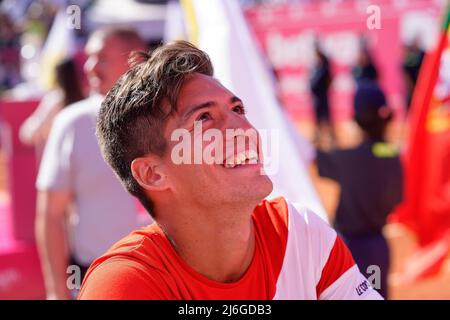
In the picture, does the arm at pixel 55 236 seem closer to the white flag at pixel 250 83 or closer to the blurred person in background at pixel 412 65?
the white flag at pixel 250 83

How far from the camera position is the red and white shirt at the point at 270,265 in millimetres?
1654

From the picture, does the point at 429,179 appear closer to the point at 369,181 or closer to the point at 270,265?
the point at 369,181

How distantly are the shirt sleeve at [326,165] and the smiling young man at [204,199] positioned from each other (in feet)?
7.93

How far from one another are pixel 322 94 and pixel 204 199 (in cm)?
1184

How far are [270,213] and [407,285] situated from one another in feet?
13.3

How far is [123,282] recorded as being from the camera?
1566mm

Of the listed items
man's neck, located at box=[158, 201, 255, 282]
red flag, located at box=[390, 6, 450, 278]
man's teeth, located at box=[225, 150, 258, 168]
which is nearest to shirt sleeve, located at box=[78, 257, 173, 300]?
man's neck, located at box=[158, 201, 255, 282]

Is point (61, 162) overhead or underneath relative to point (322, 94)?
underneath

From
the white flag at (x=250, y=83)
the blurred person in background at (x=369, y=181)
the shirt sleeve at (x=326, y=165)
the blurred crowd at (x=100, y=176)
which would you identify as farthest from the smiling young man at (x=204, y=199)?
the shirt sleeve at (x=326, y=165)

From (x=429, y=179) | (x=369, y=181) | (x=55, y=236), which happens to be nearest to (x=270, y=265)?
(x=55, y=236)

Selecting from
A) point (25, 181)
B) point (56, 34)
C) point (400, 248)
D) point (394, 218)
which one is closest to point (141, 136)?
point (25, 181)

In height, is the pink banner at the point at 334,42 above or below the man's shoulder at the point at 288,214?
above

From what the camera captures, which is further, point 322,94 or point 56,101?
point 322,94
